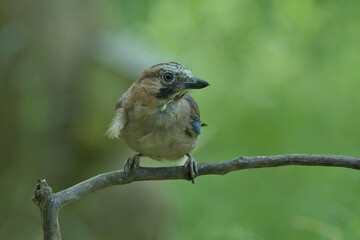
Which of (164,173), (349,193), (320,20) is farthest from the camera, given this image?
(320,20)

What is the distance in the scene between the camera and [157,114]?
3531mm

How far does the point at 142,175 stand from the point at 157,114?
940mm

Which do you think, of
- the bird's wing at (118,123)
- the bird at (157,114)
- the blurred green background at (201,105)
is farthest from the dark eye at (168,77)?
the blurred green background at (201,105)

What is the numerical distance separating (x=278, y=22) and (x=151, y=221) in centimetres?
318

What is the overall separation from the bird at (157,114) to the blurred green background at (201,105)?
1.96 metres

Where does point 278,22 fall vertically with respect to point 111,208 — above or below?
above

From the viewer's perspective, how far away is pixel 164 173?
273 centimetres

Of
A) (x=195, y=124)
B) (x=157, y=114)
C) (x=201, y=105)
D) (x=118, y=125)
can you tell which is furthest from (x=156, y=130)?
(x=201, y=105)

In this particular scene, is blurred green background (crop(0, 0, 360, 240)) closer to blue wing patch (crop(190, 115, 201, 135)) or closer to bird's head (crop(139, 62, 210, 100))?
blue wing patch (crop(190, 115, 201, 135))

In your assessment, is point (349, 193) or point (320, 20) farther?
point (320, 20)

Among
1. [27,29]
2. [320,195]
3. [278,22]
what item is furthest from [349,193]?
[27,29]

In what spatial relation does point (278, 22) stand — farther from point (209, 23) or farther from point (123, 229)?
point (123, 229)

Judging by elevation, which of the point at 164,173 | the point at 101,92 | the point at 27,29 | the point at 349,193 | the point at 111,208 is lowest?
the point at 164,173

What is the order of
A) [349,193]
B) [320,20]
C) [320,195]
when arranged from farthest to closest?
[320,20] → [320,195] → [349,193]
